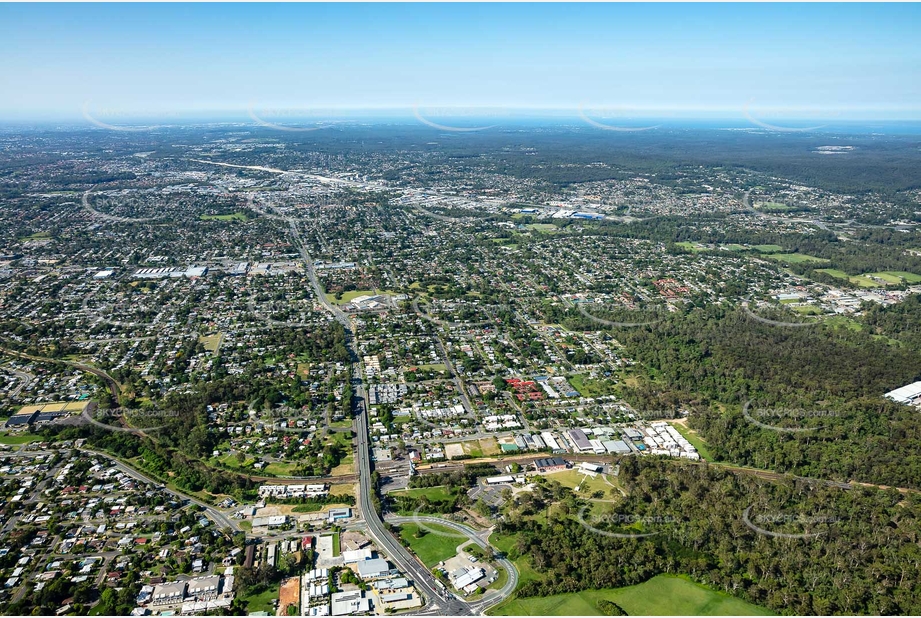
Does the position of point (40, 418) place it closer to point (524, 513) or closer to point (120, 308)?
point (120, 308)

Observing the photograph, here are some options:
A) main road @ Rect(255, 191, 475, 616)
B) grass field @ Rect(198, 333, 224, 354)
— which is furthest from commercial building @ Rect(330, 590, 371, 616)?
grass field @ Rect(198, 333, 224, 354)

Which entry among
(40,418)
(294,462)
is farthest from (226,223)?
(294,462)

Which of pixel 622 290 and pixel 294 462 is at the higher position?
pixel 622 290

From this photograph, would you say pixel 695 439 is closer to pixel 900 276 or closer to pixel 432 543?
pixel 432 543

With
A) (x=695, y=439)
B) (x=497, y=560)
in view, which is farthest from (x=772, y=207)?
(x=497, y=560)

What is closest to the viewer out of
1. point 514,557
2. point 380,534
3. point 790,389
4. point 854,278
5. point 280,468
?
point 514,557
